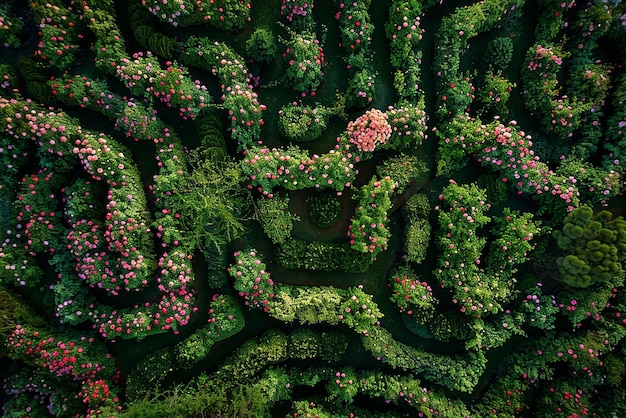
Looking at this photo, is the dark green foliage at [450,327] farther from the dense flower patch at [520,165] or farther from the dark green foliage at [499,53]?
the dark green foliage at [499,53]

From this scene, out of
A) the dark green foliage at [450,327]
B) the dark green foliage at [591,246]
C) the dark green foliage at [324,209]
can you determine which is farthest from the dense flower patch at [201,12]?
the dark green foliage at [591,246]

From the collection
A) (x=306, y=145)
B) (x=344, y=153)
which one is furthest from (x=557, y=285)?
(x=306, y=145)

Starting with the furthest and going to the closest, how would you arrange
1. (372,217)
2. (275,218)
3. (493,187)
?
(493,187)
(275,218)
(372,217)

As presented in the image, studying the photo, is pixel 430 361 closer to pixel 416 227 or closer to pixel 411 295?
pixel 411 295

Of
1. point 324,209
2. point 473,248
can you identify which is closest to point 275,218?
point 324,209

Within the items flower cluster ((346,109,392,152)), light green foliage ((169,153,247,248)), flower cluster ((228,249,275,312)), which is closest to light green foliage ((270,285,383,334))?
flower cluster ((228,249,275,312))

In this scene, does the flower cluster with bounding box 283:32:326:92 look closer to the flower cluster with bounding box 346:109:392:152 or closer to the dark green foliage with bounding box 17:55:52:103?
the flower cluster with bounding box 346:109:392:152

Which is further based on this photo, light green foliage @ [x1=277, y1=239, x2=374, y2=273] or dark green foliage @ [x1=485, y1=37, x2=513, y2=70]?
dark green foliage @ [x1=485, y1=37, x2=513, y2=70]
